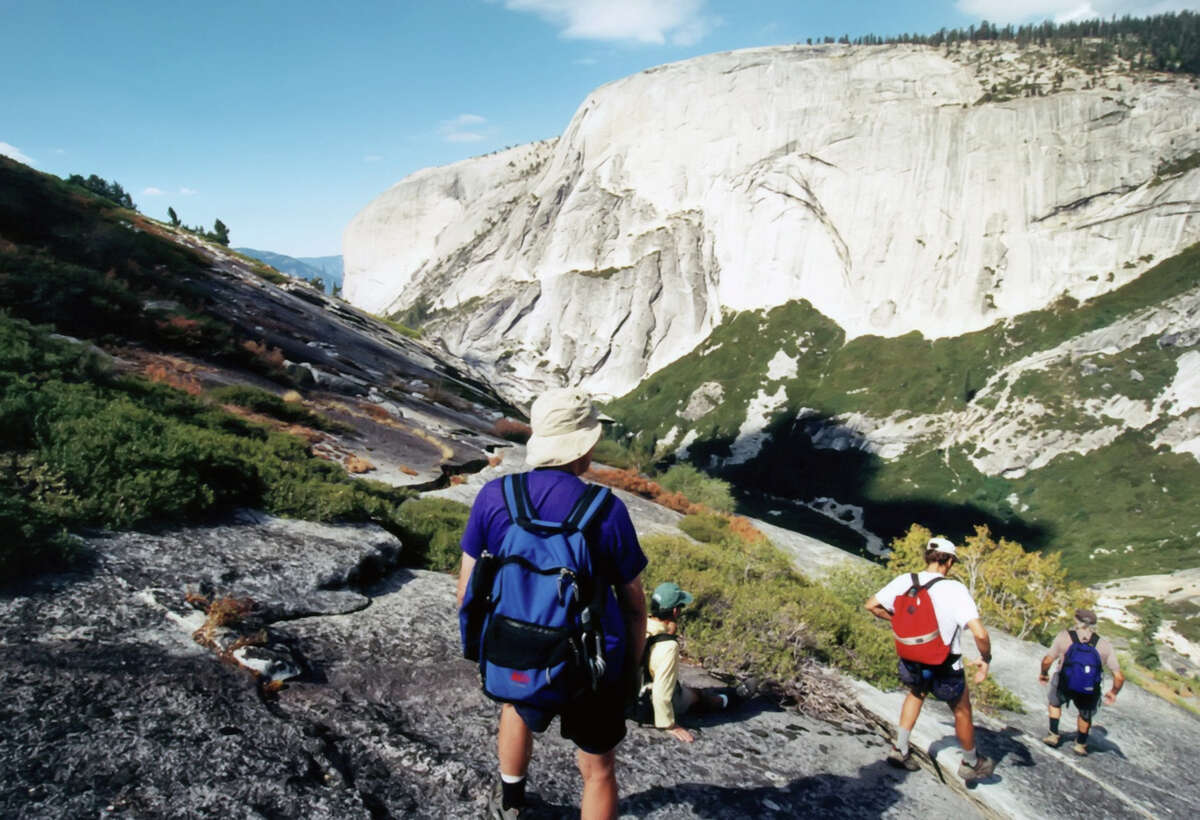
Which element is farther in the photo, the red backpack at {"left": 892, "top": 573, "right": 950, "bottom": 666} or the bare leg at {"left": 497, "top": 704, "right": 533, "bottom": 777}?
the red backpack at {"left": 892, "top": 573, "right": 950, "bottom": 666}

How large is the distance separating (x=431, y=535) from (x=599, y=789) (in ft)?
25.1

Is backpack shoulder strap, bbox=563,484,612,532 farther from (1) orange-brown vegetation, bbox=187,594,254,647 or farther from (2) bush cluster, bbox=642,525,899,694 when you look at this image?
(2) bush cluster, bbox=642,525,899,694

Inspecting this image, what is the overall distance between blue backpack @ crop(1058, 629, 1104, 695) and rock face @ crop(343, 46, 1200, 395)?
370 ft

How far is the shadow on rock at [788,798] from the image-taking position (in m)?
5.43

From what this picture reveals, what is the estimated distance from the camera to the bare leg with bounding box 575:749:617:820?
402cm

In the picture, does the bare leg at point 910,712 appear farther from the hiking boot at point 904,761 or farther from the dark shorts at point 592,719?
the dark shorts at point 592,719

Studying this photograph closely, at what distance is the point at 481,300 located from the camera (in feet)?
497

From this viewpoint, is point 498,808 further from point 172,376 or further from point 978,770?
point 172,376

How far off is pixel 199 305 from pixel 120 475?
1381 cm

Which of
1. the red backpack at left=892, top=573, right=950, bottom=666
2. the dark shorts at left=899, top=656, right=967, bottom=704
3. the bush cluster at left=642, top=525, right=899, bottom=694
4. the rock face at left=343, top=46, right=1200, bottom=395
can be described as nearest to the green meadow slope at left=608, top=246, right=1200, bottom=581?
the rock face at left=343, top=46, right=1200, bottom=395

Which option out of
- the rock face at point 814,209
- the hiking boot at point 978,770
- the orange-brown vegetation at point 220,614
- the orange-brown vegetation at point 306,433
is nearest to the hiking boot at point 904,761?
the hiking boot at point 978,770

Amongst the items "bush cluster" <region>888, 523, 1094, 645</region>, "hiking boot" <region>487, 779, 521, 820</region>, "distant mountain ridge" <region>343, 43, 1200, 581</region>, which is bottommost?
"bush cluster" <region>888, 523, 1094, 645</region>

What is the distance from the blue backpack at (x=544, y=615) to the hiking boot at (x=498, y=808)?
1.34 metres

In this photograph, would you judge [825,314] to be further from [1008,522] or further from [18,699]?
[18,699]
